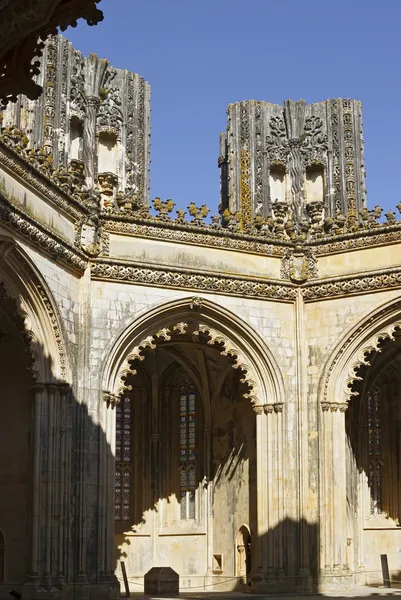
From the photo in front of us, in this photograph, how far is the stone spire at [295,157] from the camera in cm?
3397

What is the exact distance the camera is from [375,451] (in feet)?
104

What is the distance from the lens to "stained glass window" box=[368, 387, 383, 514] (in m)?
31.3

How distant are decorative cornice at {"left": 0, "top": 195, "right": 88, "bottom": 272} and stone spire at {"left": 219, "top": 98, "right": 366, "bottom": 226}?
10.7 meters

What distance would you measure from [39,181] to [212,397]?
11.0 metres

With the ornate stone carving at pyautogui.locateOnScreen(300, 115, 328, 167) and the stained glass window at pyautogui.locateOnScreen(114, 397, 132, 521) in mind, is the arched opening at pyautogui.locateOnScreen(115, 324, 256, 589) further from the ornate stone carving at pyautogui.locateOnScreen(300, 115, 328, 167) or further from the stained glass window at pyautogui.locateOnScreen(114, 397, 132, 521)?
the ornate stone carving at pyautogui.locateOnScreen(300, 115, 328, 167)

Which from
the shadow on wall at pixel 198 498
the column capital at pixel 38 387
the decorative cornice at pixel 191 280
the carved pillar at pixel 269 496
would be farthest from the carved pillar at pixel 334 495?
the column capital at pixel 38 387

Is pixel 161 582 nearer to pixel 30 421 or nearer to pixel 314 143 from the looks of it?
pixel 30 421

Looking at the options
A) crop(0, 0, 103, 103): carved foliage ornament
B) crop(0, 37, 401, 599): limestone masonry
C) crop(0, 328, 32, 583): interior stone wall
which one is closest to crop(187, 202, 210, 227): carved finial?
crop(0, 37, 401, 599): limestone masonry

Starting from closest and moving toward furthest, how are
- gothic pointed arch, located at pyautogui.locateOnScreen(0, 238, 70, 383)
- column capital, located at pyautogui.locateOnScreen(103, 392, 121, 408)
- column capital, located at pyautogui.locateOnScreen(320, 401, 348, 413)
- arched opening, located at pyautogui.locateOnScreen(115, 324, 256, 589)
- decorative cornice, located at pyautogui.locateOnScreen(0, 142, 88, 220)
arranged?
decorative cornice, located at pyautogui.locateOnScreen(0, 142, 88, 220)
gothic pointed arch, located at pyautogui.locateOnScreen(0, 238, 70, 383)
column capital, located at pyautogui.locateOnScreen(103, 392, 121, 408)
column capital, located at pyautogui.locateOnScreen(320, 401, 348, 413)
arched opening, located at pyautogui.locateOnScreen(115, 324, 256, 589)

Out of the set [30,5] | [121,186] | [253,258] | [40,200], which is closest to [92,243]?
[40,200]

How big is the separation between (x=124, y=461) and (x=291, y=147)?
11.5m

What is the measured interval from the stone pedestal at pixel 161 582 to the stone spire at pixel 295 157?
11.7m

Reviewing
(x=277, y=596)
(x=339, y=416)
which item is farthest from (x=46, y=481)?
(x=339, y=416)

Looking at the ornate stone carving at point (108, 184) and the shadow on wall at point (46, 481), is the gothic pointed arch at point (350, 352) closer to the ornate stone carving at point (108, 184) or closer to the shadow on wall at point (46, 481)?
the shadow on wall at point (46, 481)
